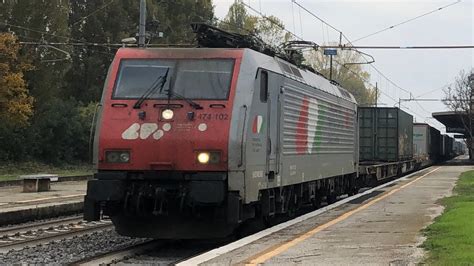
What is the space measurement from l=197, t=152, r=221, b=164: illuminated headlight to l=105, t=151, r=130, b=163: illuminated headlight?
119cm

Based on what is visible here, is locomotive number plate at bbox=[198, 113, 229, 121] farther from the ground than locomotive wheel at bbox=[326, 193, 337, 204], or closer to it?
farther from the ground

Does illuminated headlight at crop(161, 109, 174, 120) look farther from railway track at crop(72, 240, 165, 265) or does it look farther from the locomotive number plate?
railway track at crop(72, 240, 165, 265)

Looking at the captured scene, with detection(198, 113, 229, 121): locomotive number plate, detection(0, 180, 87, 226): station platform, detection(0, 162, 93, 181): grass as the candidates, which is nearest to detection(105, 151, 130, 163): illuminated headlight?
detection(198, 113, 229, 121): locomotive number plate

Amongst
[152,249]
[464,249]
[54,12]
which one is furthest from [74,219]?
[54,12]

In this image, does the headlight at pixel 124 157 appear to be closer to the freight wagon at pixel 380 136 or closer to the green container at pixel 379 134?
the freight wagon at pixel 380 136

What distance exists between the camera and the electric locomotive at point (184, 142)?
34.0ft

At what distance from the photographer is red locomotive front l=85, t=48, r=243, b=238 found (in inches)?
408

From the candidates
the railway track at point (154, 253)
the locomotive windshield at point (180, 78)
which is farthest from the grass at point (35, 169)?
the locomotive windshield at point (180, 78)

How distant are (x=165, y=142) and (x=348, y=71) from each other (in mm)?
63223

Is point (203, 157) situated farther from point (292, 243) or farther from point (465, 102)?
point (465, 102)

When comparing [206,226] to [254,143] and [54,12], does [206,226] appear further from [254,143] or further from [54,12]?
[54,12]

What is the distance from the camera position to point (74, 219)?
16.6 metres

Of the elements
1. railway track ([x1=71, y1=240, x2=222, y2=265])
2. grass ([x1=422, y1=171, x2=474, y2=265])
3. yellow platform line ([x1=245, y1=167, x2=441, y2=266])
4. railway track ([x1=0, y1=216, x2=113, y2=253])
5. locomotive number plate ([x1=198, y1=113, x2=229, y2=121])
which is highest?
locomotive number plate ([x1=198, y1=113, x2=229, y2=121])

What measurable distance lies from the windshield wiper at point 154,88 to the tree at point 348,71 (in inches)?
2008
